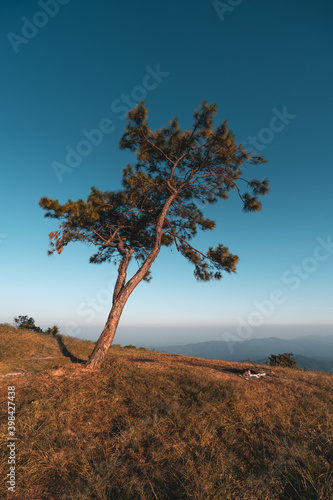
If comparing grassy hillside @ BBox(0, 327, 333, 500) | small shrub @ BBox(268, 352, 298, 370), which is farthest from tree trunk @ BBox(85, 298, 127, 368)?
small shrub @ BBox(268, 352, 298, 370)

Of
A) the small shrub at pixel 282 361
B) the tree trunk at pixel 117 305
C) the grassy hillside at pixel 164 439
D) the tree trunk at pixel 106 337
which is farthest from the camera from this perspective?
the small shrub at pixel 282 361

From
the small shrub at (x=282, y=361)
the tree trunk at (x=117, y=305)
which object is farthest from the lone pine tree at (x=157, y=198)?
the small shrub at (x=282, y=361)

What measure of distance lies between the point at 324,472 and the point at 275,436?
0.97 m

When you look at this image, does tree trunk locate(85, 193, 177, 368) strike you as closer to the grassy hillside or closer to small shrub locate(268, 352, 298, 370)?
the grassy hillside

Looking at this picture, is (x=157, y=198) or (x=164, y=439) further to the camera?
(x=157, y=198)

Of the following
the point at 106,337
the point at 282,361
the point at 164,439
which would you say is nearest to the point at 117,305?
the point at 106,337

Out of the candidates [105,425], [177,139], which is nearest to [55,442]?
[105,425]

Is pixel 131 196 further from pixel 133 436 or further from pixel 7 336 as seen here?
pixel 7 336

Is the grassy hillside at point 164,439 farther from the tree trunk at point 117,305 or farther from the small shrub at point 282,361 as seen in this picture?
the small shrub at point 282,361

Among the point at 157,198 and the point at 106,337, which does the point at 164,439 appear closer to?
the point at 106,337

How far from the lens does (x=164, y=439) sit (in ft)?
12.2

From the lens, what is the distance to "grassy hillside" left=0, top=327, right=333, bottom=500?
9.21 feet

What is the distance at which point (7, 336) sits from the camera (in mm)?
10672

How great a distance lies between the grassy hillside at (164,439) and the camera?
9.21ft
